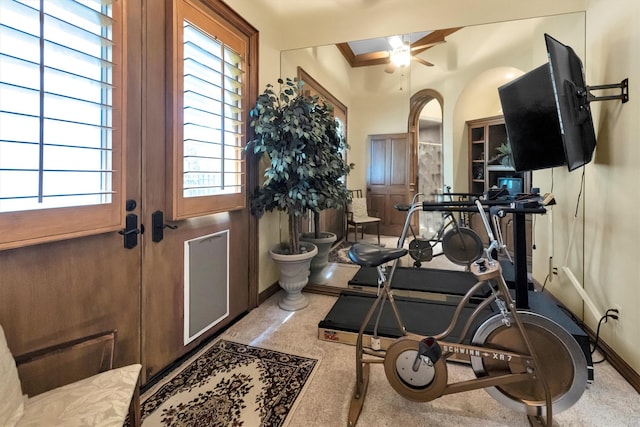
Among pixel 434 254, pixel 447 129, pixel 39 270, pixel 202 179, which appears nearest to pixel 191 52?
pixel 202 179

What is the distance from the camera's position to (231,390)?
185 centimetres

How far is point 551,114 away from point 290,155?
6.41 feet

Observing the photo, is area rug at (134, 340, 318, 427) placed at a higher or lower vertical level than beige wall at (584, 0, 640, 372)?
lower

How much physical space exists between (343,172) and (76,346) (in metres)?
2.36

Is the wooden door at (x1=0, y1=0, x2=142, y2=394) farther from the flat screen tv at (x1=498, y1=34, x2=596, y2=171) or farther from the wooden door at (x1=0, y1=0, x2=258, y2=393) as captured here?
the flat screen tv at (x1=498, y1=34, x2=596, y2=171)

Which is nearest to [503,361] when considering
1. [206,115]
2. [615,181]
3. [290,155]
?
[615,181]

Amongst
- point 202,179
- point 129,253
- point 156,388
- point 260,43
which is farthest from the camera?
point 260,43

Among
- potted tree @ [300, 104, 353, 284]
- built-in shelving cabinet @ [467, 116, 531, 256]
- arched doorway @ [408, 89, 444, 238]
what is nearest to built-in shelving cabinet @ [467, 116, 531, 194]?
built-in shelving cabinet @ [467, 116, 531, 256]

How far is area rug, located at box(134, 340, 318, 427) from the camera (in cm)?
163

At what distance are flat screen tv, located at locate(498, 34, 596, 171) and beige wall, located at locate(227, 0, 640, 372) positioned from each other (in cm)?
26

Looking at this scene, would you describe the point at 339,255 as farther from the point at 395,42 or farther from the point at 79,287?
the point at 79,287

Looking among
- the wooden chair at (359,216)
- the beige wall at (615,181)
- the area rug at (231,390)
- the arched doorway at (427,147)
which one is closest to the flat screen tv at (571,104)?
the beige wall at (615,181)

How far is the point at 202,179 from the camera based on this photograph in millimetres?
2221

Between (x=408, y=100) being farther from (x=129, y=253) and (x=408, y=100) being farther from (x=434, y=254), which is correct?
(x=129, y=253)
